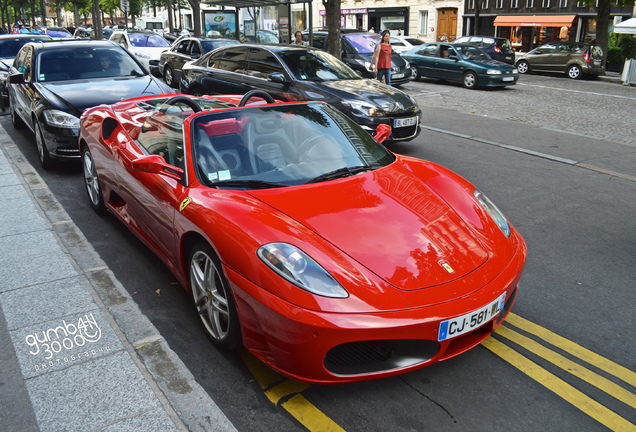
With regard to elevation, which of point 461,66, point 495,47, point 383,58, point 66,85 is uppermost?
point 495,47

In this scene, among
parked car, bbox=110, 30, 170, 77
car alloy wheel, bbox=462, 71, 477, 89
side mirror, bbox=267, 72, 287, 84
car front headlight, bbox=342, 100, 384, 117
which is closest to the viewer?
car front headlight, bbox=342, 100, 384, 117

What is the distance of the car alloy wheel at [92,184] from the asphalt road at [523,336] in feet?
0.49

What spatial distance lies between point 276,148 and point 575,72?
21851 millimetres

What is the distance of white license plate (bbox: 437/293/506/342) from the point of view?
2641mm

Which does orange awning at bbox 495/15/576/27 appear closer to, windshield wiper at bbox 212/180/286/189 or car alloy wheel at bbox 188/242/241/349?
windshield wiper at bbox 212/180/286/189

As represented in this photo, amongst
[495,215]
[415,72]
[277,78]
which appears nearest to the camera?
[495,215]

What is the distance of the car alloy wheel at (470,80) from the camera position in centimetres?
1752

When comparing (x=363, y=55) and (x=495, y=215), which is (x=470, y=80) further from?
(x=495, y=215)

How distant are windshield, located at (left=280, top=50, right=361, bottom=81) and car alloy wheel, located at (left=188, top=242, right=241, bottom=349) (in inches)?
252

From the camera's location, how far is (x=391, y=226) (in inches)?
122

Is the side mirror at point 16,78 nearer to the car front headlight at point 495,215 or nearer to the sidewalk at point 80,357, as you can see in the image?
the sidewalk at point 80,357

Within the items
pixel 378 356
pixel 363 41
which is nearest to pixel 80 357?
pixel 378 356

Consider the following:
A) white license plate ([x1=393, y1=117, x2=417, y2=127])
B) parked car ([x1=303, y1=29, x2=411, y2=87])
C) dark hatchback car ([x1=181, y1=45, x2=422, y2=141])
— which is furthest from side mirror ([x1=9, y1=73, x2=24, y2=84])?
parked car ([x1=303, y1=29, x2=411, y2=87])

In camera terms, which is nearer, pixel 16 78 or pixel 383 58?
pixel 16 78
